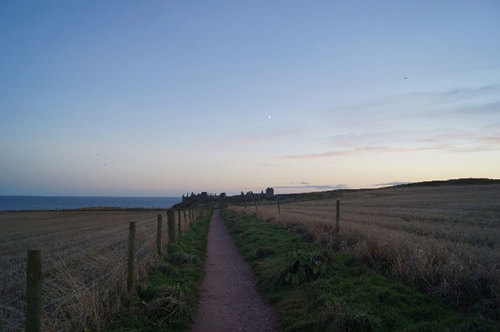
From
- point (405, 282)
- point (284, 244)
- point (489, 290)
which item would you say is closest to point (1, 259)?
point (284, 244)

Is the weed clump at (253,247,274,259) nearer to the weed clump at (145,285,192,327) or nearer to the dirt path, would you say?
the dirt path

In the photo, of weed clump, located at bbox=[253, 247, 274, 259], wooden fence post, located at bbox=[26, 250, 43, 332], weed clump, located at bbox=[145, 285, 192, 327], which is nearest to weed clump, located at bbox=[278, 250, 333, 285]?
weed clump, located at bbox=[145, 285, 192, 327]

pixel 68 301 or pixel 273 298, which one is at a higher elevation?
pixel 68 301

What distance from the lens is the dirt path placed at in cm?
655

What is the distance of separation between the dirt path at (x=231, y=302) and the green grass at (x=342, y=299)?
0.32 m

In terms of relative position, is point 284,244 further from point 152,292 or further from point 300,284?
point 152,292

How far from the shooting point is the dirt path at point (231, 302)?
258 inches

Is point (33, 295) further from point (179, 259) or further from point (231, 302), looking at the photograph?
point (179, 259)

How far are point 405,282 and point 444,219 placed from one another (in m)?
13.2

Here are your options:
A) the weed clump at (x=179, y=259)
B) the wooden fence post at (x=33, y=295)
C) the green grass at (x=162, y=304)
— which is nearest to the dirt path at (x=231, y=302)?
the green grass at (x=162, y=304)

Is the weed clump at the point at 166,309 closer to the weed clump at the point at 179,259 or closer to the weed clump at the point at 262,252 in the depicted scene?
the weed clump at the point at 179,259

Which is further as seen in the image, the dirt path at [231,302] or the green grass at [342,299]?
the dirt path at [231,302]

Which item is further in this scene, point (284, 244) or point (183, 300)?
point (284, 244)

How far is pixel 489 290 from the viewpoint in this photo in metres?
6.10
